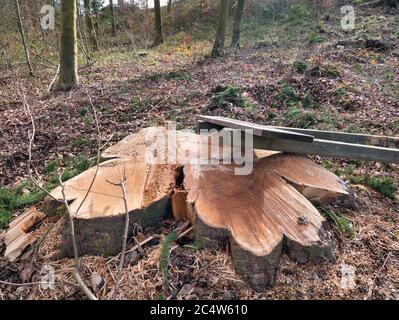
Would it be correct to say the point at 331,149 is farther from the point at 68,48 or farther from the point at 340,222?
the point at 68,48

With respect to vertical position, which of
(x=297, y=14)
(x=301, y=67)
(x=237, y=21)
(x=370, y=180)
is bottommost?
(x=370, y=180)

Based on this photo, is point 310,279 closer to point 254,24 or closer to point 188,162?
point 188,162

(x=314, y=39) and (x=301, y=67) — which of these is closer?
(x=301, y=67)

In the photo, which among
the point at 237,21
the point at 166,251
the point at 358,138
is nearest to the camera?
the point at 166,251

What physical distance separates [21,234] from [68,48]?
578cm

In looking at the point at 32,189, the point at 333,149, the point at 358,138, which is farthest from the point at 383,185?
the point at 32,189

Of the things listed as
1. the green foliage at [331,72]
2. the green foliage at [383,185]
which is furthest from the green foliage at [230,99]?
the green foliage at [383,185]

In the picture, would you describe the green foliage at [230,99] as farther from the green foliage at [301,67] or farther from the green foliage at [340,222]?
the green foliage at [340,222]

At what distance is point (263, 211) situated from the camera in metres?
2.18

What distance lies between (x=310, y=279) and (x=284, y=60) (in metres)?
6.96

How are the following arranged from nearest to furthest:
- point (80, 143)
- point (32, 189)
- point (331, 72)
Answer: point (32, 189) < point (80, 143) < point (331, 72)

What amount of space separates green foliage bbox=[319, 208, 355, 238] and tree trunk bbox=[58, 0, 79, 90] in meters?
6.38

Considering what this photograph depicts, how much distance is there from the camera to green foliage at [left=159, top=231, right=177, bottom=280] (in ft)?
6.80

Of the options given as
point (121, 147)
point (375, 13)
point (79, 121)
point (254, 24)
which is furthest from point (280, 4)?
point (121, 147)
